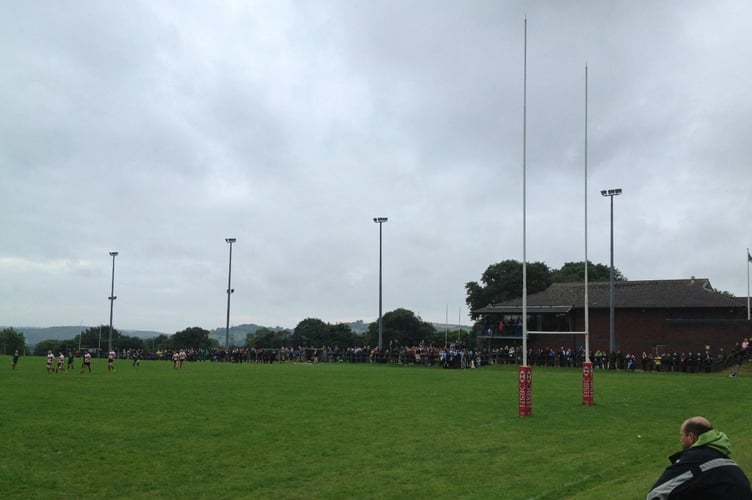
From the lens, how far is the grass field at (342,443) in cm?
1144

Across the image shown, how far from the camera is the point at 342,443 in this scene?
15391 mm

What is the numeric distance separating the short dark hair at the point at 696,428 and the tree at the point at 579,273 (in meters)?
95.3

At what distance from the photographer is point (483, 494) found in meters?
10.8

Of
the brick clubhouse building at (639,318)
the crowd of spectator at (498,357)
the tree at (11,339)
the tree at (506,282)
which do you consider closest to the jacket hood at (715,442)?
the crowd of spectator at (498,357)

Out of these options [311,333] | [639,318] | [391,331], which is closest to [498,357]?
[639,318]

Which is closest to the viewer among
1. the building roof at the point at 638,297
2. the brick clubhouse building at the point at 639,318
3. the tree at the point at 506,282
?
the brick clubhouse building at the point at 639,318

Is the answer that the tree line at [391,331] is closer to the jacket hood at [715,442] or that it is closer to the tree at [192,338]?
the tree at [192,338]

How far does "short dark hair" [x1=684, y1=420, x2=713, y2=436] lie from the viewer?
5.81 m

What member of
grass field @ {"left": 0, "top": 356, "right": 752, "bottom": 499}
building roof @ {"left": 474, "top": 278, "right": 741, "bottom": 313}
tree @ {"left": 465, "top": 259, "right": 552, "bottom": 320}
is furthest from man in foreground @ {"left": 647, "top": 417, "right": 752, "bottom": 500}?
tree @ {"left": 465, "top": 259, "right": 552, "bottom": 320}

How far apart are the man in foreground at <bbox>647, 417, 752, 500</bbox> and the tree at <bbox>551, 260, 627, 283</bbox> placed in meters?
95.5

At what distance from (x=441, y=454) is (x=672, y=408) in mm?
11657

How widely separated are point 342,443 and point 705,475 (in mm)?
10774

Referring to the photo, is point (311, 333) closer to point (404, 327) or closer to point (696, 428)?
point (404, 327)

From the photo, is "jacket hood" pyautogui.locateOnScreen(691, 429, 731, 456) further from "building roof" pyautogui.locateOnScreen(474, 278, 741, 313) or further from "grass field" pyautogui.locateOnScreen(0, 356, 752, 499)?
"building roof" pyautogui.locateOnScreen(474, 278, 741, 313)
